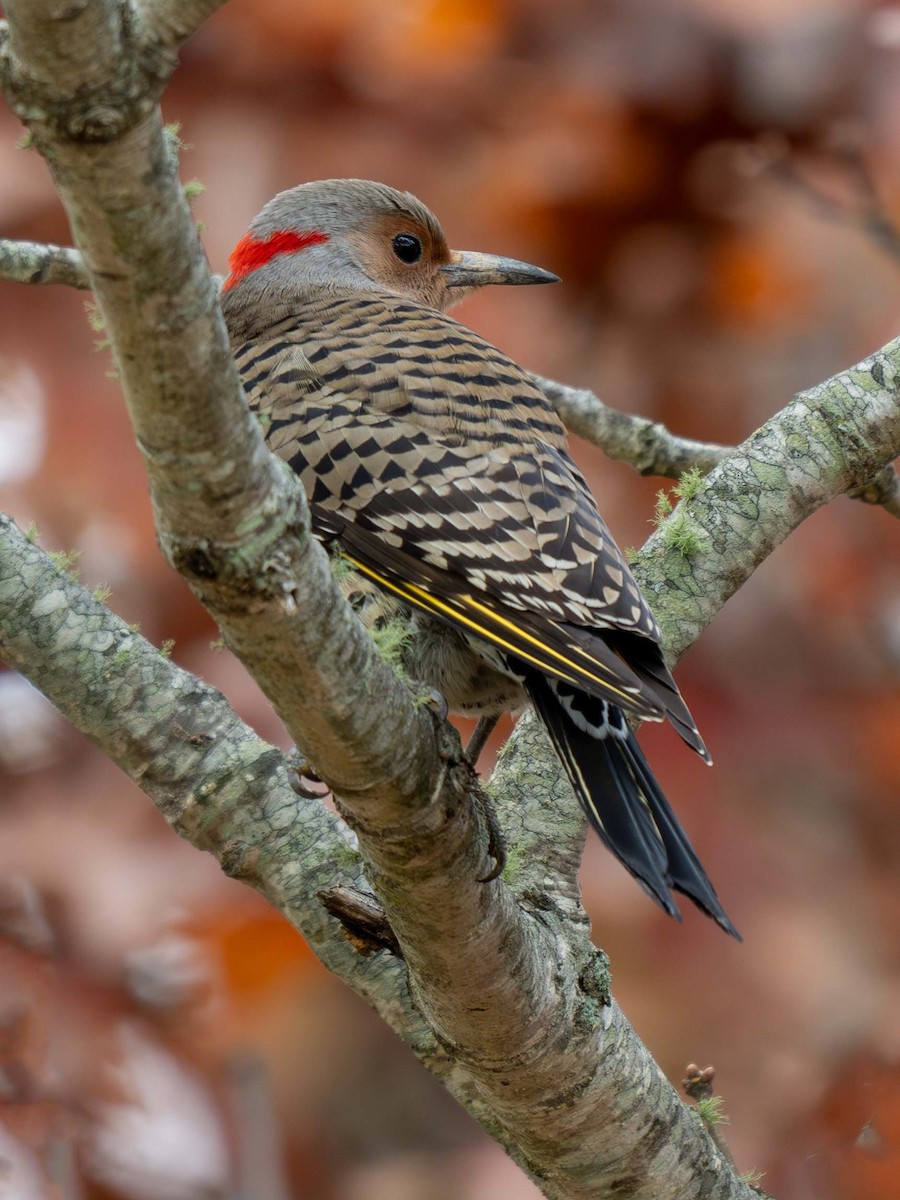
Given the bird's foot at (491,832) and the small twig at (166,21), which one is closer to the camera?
the small twig at (166,21)

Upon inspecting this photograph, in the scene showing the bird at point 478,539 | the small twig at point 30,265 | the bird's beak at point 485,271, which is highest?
the bird's beak at point 485,271

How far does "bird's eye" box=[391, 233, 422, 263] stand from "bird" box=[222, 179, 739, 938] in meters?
0.48

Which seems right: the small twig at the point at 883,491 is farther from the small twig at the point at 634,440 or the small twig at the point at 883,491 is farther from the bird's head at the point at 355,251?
the bird's head at the point at 355,251

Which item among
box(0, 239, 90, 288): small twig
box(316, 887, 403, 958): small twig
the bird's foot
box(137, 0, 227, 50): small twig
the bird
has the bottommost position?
box(316, 887, 403, 958): small twig

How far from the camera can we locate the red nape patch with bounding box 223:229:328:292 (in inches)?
138

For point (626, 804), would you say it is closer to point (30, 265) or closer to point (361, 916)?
point (361, 916)

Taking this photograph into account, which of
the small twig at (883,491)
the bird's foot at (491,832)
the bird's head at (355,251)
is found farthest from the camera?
the bird's head at (355,251)

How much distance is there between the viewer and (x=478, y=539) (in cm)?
232

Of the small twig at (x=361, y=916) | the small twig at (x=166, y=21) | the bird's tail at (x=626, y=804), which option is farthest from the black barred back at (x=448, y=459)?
the small twig at (x=166, y=21)

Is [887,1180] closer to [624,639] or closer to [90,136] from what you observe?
[624,639]

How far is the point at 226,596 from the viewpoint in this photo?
4.59ft

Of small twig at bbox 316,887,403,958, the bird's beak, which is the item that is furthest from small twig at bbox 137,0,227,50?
the bird's beak

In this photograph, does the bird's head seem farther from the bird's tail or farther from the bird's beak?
the bird's tail

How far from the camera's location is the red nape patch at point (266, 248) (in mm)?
3518
